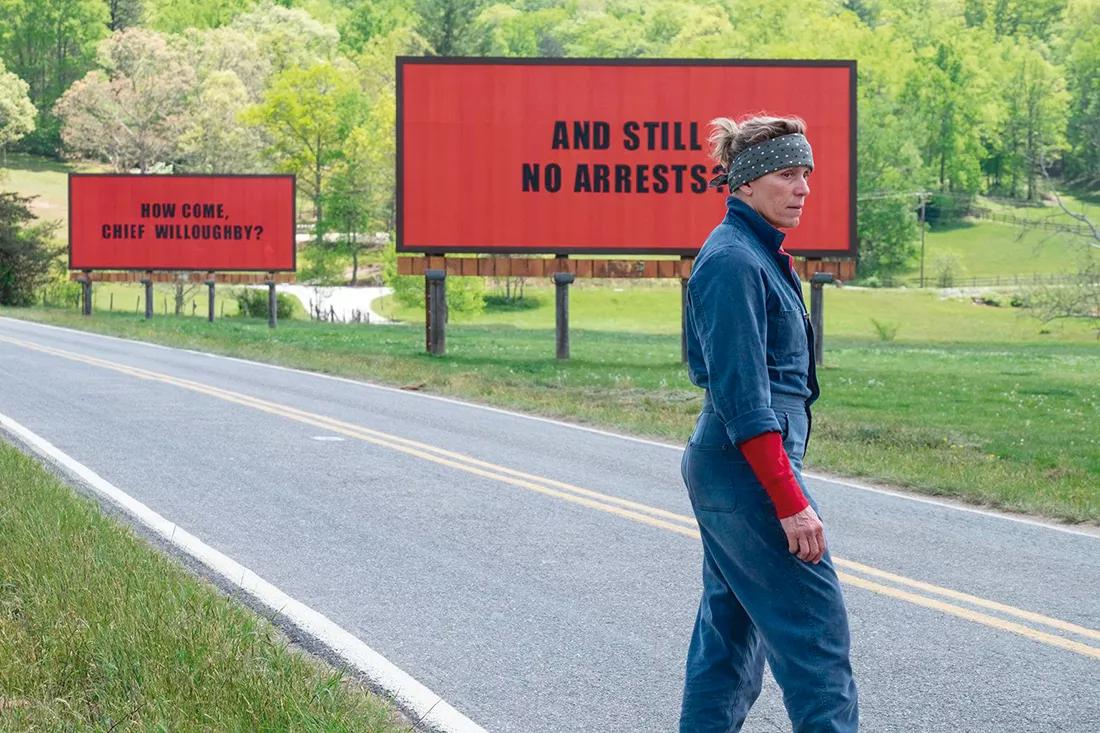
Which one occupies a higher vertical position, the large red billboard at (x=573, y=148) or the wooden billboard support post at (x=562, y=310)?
the large red billboard at (x=573, y=148)

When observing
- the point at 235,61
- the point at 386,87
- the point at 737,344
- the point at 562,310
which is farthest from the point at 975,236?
the point at 737,344

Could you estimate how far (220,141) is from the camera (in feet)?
298

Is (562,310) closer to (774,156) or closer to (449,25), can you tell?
(774,156)

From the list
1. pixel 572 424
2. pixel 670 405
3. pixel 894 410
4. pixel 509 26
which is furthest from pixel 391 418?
pixel 509 26

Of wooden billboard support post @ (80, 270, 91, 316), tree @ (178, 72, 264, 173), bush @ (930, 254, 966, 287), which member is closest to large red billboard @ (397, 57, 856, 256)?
wooden billboard support post @ (80, 270, 91, 316)

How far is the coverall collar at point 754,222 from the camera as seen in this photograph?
4.34m

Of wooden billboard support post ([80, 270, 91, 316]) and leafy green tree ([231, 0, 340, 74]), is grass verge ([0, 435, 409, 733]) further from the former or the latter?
leafy green tree ([231, 0, 340, 74])

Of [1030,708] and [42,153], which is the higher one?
[42,153]

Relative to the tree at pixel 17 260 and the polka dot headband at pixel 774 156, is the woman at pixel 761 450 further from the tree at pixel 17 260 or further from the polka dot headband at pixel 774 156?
the tree at pixel 17 260

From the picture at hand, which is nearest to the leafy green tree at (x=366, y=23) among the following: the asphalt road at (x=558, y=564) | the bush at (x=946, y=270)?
the bush at (x=946, y=270)

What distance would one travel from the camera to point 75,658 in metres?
5.88

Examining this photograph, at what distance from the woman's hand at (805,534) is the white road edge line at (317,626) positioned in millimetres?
1955

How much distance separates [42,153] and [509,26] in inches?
3304

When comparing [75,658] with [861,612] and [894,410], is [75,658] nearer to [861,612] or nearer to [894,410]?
[861,612]
